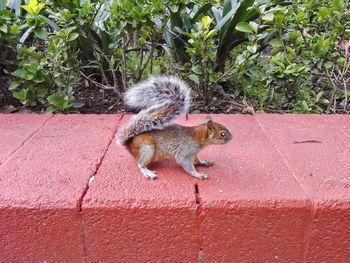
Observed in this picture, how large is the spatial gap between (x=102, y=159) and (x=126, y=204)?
1.50ft

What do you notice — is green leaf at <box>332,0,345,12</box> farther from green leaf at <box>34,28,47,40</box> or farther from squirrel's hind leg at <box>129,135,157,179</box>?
green leaf at <box>34,28,47,40</box>

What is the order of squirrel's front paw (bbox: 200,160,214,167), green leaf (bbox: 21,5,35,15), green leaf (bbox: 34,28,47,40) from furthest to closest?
green leaf (bbox: 34,28,47,40) < green leaf (bbox: 21,5,35,15) < squirrel's front paw (bbox: 200,160,214,167)

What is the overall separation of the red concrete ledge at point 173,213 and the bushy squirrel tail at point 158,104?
0.72 feet

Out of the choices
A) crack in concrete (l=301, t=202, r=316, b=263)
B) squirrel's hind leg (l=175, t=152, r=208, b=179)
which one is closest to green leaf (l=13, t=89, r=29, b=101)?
squirrel's hind leg (l=175, t=152, r=208, b=179)

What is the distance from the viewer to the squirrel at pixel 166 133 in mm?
1800

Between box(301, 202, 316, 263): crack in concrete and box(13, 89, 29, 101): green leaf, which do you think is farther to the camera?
box(13, 89, 29, 101): green leaf

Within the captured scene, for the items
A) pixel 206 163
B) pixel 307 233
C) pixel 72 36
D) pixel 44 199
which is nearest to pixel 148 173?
pixel 206 163

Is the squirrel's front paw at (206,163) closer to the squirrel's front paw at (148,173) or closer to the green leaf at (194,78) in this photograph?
the squirrel's front paw at (148,173)

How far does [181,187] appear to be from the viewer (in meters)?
1.74

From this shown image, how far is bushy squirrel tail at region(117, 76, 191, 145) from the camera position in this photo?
1.79 metres

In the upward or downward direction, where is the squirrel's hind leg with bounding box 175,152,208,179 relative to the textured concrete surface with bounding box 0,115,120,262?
upward

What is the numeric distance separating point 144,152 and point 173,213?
33cm

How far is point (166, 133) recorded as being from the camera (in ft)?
6.01

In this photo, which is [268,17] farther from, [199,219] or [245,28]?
[199,219]
